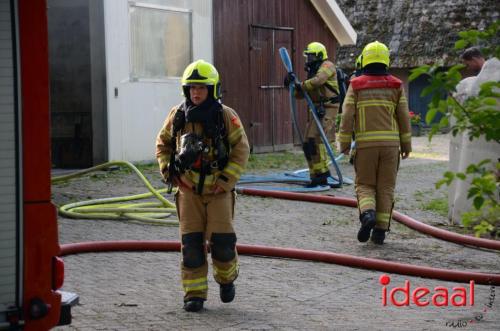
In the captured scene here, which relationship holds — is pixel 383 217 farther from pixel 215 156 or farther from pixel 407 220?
pixel 215 156

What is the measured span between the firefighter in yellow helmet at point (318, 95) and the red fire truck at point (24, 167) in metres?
8.70

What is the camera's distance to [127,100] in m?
15.1

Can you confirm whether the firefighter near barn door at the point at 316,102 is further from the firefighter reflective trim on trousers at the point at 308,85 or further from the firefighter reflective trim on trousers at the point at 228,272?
the firefighter reflective trim on trousers at the point at 228,272

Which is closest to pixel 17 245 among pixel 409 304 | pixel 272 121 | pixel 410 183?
pixel 409 304

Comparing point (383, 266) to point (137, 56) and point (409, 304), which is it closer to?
point (409, 304)

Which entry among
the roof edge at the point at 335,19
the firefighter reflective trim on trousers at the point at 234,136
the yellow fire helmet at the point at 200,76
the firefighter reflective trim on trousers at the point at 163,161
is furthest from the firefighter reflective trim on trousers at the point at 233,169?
the roof edge at the point at 335,19

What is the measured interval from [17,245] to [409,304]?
10.3 feet

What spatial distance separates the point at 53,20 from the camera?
14891 millimetres

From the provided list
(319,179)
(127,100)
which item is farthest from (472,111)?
(127,100)

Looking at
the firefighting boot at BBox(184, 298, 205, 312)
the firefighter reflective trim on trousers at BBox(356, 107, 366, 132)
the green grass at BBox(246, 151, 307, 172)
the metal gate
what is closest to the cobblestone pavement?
the firefighting boot at BBox(184, 298, 205, 312)

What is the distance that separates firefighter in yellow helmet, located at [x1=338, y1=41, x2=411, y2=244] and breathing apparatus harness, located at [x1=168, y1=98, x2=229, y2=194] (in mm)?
2837

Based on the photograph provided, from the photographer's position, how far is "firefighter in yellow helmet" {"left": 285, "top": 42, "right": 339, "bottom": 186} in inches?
501

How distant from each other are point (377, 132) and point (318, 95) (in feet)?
14.5

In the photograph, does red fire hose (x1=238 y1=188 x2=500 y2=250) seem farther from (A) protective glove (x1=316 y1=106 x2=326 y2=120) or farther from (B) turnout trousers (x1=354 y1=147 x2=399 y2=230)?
(A) protective glove (x1=316 y1=106 x2=326 y2=120)
